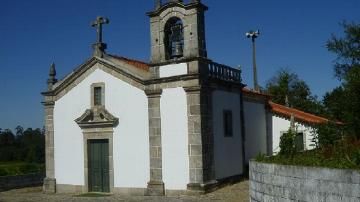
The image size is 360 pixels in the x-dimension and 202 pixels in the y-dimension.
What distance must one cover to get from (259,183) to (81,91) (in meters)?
9.60

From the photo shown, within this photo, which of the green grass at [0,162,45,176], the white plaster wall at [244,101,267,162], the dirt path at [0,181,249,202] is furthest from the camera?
the green grass at [0,162,45,176]

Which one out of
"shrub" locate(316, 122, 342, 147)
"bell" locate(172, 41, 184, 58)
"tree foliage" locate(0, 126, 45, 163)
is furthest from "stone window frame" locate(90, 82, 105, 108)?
"tree foliage" locate(0, 126, 45, 163)

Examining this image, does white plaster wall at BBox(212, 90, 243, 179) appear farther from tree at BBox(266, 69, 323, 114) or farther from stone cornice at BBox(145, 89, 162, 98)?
tree at BBox(266, 69, 323, 114)

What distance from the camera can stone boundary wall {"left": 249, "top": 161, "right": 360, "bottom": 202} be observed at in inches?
283

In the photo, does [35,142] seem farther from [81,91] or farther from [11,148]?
[81,91]

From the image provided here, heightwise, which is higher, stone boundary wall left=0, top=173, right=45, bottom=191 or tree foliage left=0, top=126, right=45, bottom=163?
tree foliage left=0, top=126, right=45, bottom=163

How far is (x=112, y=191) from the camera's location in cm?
1672

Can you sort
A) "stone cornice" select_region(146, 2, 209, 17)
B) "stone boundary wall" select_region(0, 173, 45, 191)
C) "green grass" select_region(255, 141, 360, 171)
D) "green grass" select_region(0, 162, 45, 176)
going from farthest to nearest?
"green grass" select_region(0, 162, 45, 176) → "stone boundary wall" select_region(0, 173, 45, 191) → "stone cornice" select_region(146, 2, 209, 17) → "green grass" select_region(255, 141, 360, 171)

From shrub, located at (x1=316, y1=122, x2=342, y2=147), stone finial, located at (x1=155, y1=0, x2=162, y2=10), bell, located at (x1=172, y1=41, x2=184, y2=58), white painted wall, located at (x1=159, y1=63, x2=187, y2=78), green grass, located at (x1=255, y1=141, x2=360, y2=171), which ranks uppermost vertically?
stone finial, located at (x1=155, y1=0, x2=162, y2=10)

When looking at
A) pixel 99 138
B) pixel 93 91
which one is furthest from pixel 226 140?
pixel 93 91

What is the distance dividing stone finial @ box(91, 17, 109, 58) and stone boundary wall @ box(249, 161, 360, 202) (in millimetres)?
8922

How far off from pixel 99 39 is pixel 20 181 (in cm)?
792

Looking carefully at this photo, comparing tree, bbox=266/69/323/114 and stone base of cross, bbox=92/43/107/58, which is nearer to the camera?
stone base of cross, bbox=92/43/107/58

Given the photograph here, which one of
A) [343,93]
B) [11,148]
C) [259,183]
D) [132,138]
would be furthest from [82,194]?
[11,148]
